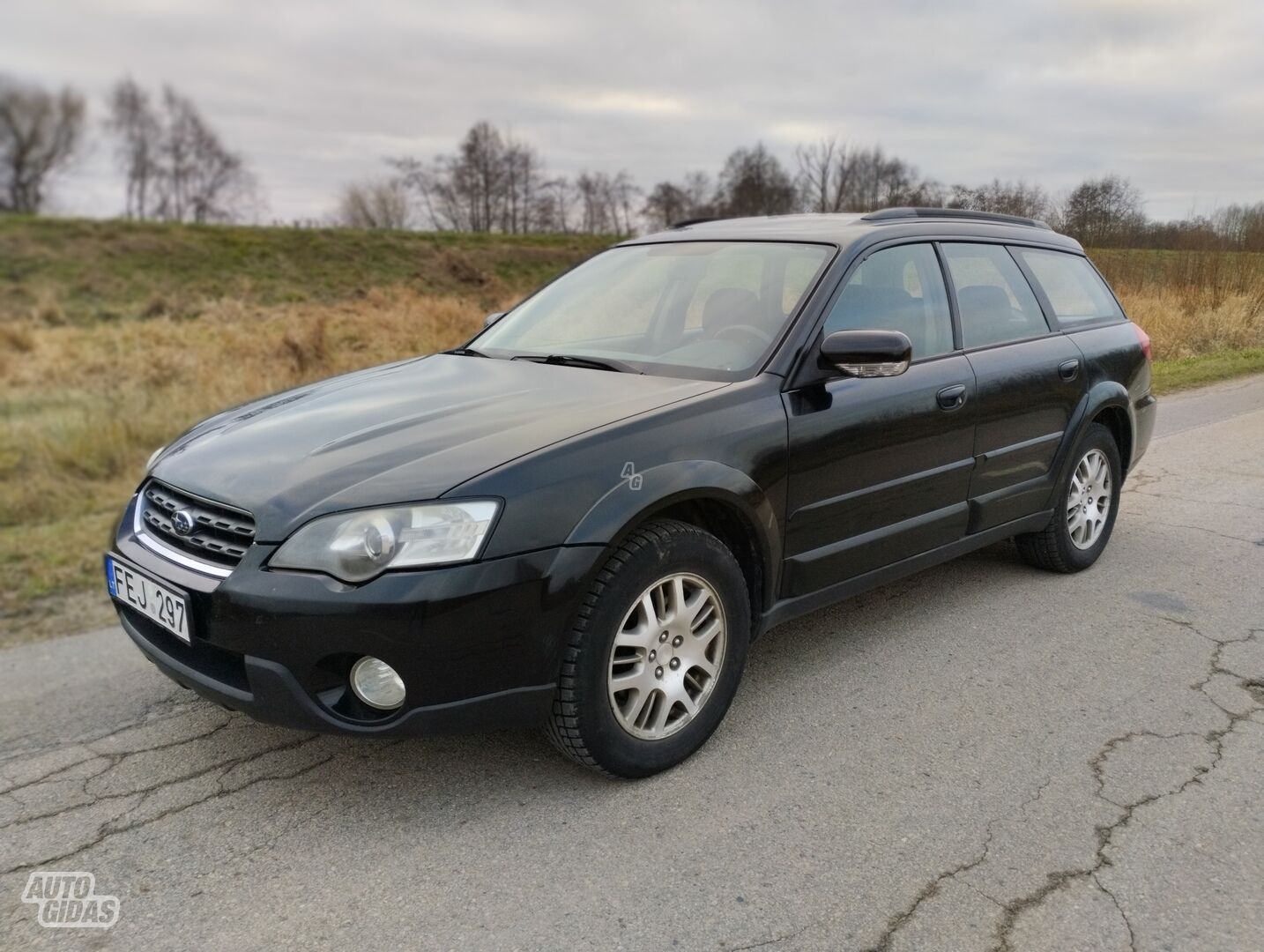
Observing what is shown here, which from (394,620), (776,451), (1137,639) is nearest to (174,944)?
(394,620)

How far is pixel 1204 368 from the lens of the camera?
1189 centimetres

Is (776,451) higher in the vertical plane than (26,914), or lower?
higher

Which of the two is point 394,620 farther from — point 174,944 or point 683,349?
point 683,349

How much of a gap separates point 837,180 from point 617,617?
10803mm

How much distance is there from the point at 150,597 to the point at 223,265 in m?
40.5

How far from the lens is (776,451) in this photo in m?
3.04

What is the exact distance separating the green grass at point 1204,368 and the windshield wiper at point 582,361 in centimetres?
890

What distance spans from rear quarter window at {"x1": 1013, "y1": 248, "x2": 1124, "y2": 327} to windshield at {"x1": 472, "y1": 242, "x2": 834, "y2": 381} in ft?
4.99

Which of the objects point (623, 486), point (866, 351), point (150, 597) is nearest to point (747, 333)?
point (866, 351)

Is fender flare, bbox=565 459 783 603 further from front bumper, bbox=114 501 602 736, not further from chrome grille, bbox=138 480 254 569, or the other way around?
chrome grille, bbox=138 480 254 569

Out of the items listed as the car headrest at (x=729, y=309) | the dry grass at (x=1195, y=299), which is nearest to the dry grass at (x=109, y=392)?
the car headrest at (x=729, y=309)

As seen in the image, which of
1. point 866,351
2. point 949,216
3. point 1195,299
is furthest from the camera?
point 1195,299

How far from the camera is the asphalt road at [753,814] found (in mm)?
2197

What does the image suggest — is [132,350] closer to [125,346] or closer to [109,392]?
[125,346]
